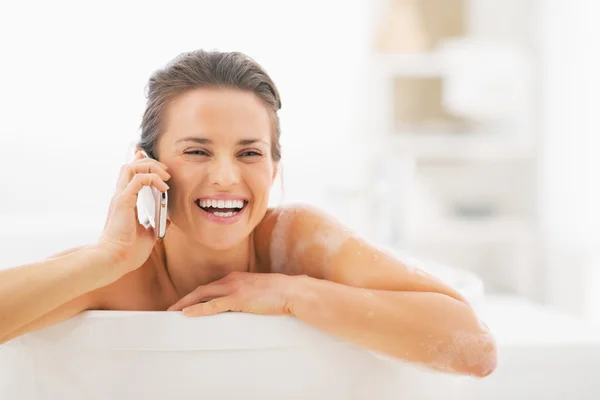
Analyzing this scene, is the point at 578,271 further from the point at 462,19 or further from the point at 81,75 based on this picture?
the point at 81,75

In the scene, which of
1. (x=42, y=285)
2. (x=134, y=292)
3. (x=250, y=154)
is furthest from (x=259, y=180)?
(x=42, y=285)

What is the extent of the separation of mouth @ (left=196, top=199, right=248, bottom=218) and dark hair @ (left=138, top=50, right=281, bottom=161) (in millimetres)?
141

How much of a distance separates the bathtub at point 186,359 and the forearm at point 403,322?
0.03 metres

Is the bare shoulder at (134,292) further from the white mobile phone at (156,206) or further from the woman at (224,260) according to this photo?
the white mobile phone at (156,206)

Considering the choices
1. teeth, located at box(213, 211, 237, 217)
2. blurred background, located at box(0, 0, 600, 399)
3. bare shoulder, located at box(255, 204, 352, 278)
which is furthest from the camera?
blurred background, located at box(0, 0, 600, 399)

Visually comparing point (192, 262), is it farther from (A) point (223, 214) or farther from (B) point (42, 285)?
(B) point (42, 285)

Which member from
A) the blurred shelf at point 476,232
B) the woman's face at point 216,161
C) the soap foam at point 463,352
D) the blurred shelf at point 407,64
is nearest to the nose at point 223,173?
the woman's face at point 216,161

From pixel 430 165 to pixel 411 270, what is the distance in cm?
236

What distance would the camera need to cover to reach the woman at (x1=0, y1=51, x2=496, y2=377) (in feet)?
3.31

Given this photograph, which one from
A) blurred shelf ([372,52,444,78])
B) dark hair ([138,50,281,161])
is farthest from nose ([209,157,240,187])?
blurred shelf ([372,52,444,78])

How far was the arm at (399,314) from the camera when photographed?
1.02 metres

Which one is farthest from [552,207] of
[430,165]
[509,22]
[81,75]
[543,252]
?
[81,75]

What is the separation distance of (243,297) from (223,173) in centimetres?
21

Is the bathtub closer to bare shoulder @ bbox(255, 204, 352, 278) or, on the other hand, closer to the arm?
the arm
